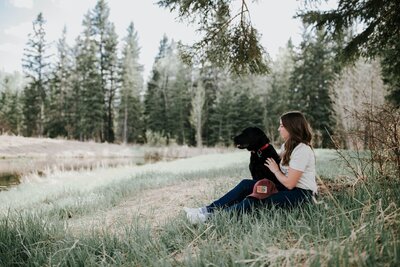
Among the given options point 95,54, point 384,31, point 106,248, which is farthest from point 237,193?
point 95,54

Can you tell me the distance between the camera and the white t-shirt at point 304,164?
3.52 metres

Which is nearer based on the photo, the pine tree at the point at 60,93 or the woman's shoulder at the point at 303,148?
the woman's shoulder at the point at 303,148

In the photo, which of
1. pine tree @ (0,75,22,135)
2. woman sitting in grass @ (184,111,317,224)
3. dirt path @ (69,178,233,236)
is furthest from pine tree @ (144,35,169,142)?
woman sitting in grass @ (184,111,317,224)

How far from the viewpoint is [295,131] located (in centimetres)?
375

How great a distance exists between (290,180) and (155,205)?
2571mm

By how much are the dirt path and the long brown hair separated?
155 cm

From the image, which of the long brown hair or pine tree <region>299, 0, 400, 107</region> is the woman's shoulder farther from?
pine tree <region>299, 0, 400, 107</region>

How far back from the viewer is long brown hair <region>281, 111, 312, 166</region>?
3738mm

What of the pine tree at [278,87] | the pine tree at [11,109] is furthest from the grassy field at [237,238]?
the pine tree at [11,109]

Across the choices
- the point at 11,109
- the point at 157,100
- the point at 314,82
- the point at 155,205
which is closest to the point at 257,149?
the point at 155,205

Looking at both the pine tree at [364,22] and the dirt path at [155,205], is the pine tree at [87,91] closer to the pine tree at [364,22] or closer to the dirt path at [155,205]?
the dirt path at [155,205]

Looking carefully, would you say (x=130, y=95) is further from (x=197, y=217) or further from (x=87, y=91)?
(x=197, y=217)

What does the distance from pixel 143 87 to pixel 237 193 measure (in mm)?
47183

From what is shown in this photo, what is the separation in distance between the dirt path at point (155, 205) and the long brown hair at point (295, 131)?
1.55 metres
